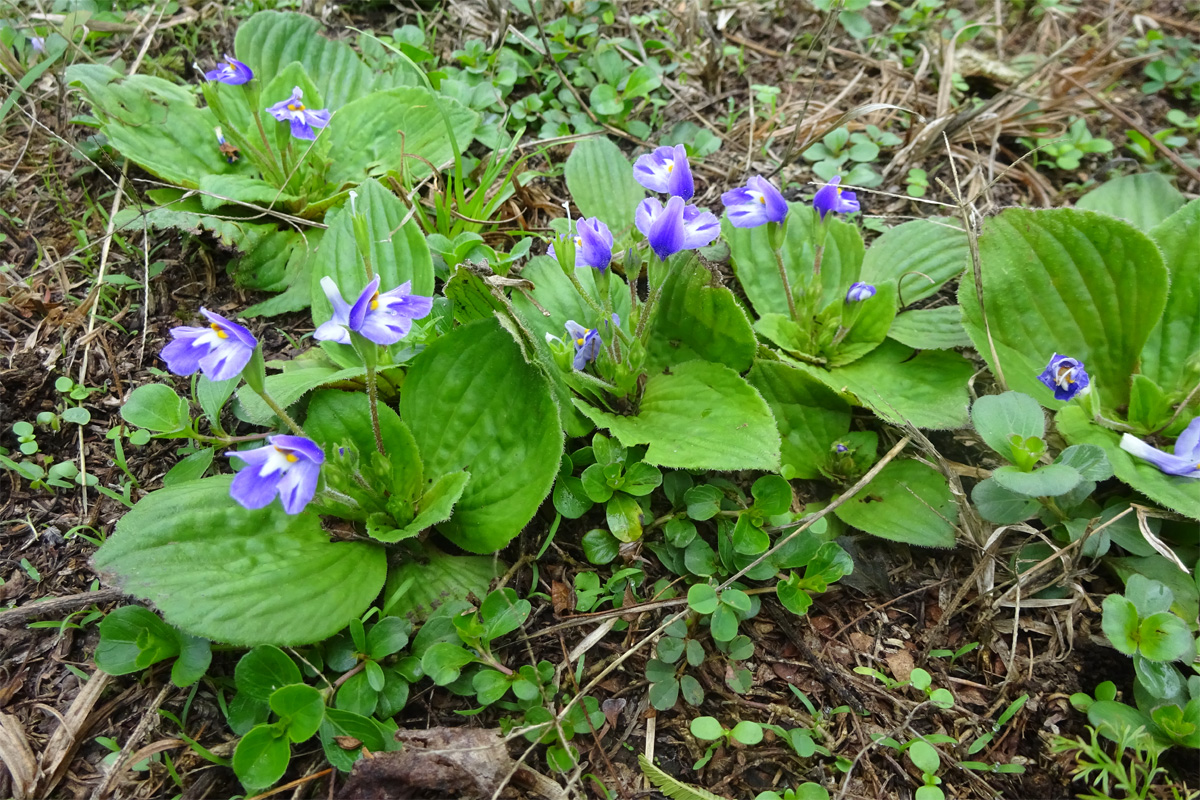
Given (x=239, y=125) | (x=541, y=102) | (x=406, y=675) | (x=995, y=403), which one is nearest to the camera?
(x=406, y=675)

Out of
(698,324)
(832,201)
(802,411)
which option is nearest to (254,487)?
(698,324)

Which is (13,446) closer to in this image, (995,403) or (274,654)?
(274,654)

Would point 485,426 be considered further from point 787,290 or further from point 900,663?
point 900,663

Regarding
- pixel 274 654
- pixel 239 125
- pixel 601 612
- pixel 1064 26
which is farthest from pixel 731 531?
pixel 1064 26

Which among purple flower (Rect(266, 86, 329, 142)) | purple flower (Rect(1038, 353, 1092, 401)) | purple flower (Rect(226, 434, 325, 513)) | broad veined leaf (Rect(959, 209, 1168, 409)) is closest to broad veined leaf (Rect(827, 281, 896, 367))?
broad veined leaf (Rect(959, 209, 1168, 409))

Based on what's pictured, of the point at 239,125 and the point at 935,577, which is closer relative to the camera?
the point at 935,577

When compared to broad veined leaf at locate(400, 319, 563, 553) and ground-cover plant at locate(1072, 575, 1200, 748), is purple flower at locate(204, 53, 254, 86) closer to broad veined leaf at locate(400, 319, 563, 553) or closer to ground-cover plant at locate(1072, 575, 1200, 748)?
broad veined leaf at locate(400, 319, 563, 553)
